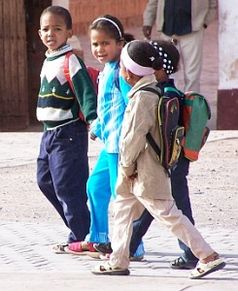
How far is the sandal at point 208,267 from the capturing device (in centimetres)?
727

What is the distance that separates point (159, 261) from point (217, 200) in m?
2.32

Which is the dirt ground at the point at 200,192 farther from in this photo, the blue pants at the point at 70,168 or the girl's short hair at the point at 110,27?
the girl's short hair at the point at 110,27

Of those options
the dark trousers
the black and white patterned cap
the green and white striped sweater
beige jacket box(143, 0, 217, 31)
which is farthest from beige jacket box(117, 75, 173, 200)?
beige jacket box(143, 0, 217, 31)

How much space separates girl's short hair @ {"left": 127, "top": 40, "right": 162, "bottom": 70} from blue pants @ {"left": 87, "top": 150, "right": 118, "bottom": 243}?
3.04 feet

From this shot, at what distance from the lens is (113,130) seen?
7754mm

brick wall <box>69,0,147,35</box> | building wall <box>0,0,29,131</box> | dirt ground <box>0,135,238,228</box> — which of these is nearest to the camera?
dirt ground <box>0,135,238,228</box>

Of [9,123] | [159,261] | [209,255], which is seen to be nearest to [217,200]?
[159,261]

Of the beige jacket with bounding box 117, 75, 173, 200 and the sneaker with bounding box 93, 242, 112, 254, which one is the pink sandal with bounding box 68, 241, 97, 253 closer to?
the sneaker with bounding box 93, 242, 112, 254

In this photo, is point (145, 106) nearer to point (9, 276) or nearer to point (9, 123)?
point (9, 276)

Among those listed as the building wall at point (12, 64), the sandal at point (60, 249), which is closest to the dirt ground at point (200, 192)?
the sandal at point (60, 249)

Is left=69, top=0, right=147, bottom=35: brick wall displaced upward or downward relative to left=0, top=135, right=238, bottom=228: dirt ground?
upward

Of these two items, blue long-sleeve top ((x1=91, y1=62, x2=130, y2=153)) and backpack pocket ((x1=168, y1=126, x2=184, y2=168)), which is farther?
blue long-sleeve top ((x1=91, y1=62, x2=130, y2=153))

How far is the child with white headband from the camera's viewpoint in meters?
7.14

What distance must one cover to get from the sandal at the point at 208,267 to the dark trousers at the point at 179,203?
15.5 inches
